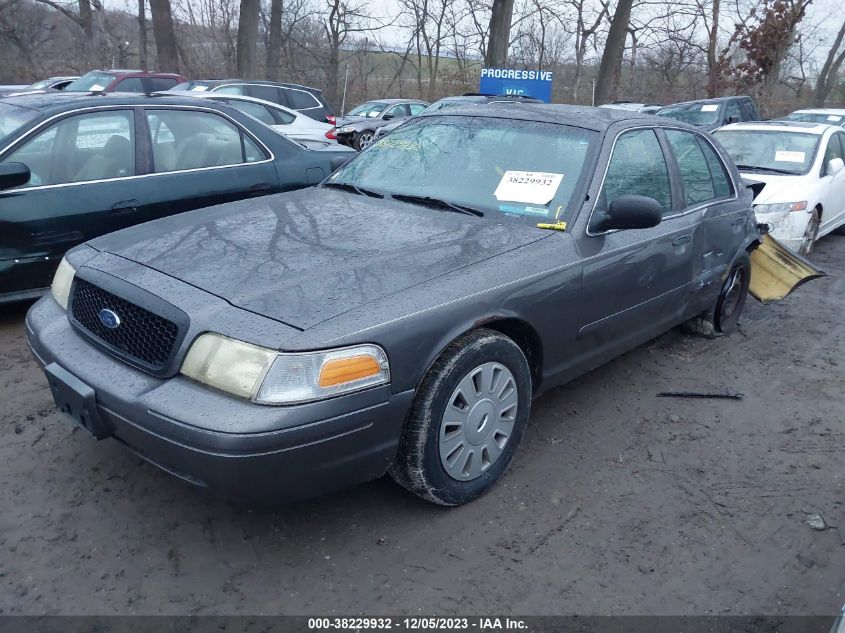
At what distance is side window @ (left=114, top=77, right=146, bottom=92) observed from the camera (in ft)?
46.9

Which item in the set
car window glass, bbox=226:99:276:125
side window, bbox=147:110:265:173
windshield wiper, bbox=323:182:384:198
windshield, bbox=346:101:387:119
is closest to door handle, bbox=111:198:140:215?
side window, bbox=147:110:265:173

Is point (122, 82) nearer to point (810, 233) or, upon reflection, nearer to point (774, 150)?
point (774, 150)

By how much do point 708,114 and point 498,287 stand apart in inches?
520

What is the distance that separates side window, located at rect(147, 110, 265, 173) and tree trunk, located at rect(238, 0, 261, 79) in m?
15.6

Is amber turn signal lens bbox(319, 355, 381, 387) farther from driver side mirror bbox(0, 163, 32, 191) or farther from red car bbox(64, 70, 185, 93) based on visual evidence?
red car bbox(64, 70, 185, 93)


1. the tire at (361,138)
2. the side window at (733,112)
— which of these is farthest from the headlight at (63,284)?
the side window at (733,112)

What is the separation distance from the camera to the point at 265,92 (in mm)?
14062

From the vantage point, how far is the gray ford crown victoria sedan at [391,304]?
2.42 meters

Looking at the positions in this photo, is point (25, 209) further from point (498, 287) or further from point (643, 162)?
point (643, 162)

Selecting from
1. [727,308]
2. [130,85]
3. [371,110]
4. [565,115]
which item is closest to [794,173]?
[727,308]

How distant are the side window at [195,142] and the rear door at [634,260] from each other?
3030 mm

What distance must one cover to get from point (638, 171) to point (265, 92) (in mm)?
11570

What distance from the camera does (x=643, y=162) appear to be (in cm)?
404

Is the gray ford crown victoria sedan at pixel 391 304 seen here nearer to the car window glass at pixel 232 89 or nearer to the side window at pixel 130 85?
the car window glass at pixel 232 89
